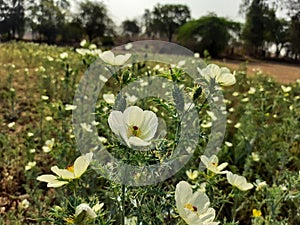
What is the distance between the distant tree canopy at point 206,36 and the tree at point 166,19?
5325 millimetres

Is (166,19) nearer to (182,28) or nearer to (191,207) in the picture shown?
(182,28)

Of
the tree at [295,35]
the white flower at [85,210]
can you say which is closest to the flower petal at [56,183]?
the white flower at [85,210]

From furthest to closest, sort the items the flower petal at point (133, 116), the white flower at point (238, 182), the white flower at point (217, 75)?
the white flower at point (238, 182), the white flower at point (217, 75), the flower petal at point (133, 116)

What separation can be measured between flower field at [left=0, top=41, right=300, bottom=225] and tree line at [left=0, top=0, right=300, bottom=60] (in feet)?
35.9

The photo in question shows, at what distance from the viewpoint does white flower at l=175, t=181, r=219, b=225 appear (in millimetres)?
722

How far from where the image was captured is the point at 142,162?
806 mm

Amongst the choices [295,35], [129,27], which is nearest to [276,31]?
[295,35]

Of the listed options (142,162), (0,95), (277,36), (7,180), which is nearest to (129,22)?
(277,36)

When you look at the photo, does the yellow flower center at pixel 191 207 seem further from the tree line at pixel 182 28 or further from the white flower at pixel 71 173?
the tree line at pixel 182 28

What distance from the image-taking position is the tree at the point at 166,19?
2374 centimetres

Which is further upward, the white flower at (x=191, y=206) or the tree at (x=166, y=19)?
the tree at (x=166, y=19)

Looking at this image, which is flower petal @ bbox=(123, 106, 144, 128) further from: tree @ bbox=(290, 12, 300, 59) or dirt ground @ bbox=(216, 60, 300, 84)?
tree @ bbox=(290, 12, 300, 59)

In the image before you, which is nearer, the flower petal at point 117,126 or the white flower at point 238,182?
the flower petal at point 117,126

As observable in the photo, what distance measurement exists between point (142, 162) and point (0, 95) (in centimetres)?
339
